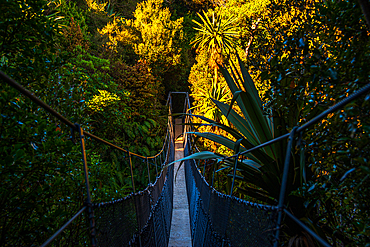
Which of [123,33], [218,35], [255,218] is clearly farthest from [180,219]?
[123,33]

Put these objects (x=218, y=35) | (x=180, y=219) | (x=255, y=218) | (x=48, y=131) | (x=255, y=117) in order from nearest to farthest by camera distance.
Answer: (x=255, y=218) → (x=48, y=131) → (x=255, y=117) → (x=180, y=219) → (x=218, y=35)

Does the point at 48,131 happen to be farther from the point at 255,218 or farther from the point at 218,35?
the point at 218,35

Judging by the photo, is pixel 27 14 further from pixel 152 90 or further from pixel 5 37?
pixel 152 90

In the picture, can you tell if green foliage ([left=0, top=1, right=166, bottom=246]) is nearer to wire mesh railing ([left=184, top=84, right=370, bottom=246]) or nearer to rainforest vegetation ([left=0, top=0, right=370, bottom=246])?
rainforest vegetation ([left=0, top=0, right=370, bottom=246])

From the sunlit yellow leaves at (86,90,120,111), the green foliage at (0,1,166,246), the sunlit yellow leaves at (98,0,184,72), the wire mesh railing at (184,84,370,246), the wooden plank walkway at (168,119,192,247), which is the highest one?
the sunlit yellow leaves at (98,0,184,72)

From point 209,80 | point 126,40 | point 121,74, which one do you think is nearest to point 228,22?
point 209,80

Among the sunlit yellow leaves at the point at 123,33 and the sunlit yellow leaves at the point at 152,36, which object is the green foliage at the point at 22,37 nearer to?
the sunlit yellow leaves at the point at 123,33

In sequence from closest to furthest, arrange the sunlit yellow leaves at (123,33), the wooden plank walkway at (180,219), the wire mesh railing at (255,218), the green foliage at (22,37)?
the wire mesh railing at (255,218) → the green foliage at (22,37) → the wooden plank walkway at (180,219) → the sunlit yellow leaves at (123,33)

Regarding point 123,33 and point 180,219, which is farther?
point 123,33

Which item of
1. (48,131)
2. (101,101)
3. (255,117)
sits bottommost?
(48,131)

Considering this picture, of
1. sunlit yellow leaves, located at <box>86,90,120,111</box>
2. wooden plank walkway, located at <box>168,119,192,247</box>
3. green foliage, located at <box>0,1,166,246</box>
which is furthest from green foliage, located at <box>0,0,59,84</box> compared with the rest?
sunlit yellow leaves, located at <box>86,90,120,111</box>

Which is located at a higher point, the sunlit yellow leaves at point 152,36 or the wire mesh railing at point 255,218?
A: the sunlit yellow leaves at point 152,36

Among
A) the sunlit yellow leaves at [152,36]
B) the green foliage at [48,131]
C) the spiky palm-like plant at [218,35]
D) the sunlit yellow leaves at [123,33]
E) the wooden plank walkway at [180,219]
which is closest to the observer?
the green foliage at [48,131]

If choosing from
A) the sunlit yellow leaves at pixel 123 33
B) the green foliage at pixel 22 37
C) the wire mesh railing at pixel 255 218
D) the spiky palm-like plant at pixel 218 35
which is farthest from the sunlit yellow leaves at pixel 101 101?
the wire mesh railing at pixel 255 218
